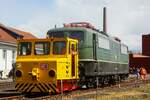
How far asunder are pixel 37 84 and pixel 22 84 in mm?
738

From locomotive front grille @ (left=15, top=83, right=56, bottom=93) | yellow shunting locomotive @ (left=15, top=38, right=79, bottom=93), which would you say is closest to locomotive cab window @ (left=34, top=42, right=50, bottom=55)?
yellow shunting locomotive @ (left=15, top=38, right=79, bottom=93)

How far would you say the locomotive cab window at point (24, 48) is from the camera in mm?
23312

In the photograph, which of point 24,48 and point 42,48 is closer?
point 42,48

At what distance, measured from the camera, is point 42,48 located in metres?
23.2

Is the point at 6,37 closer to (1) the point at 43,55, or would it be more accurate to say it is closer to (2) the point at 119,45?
(2) the point at 119,45

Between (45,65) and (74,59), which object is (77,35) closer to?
(74,59)

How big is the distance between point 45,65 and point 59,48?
1.21 metres

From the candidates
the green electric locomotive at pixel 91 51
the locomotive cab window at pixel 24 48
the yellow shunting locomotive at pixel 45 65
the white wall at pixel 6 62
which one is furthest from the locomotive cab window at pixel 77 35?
the white wall at pixel 6 62

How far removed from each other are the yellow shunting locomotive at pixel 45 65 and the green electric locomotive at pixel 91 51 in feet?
5.52

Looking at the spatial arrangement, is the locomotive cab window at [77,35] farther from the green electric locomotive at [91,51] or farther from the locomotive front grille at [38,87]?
the locomotive front grille at [38,87]

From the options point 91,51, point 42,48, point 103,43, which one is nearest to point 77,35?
point 91,51

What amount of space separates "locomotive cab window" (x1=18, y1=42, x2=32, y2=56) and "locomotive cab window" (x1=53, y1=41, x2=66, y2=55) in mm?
1249

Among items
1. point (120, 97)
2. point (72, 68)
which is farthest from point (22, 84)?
point (120, 97)

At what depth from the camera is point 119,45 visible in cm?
3678
